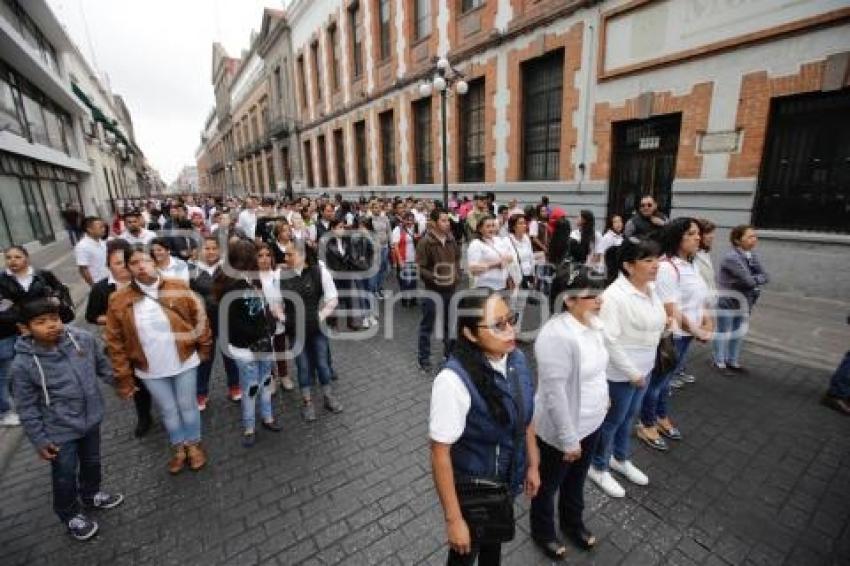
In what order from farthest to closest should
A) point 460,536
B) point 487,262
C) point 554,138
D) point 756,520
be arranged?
point 554,138 < point 487,262 < point 756,520 < point 460,536

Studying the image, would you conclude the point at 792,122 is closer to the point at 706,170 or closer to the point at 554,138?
the point at 706,170

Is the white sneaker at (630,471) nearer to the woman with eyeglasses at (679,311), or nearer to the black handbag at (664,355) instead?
the woman with eyeglasses at (679,311)

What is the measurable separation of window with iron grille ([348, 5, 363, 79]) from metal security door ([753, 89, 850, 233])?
59.9 feet

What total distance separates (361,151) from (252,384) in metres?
20.6

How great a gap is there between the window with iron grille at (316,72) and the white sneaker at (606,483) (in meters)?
27.4

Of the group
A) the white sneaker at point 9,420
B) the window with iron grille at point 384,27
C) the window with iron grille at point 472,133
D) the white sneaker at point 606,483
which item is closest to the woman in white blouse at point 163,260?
the white sneaker at point 9,420

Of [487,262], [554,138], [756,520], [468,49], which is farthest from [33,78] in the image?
[756,520]

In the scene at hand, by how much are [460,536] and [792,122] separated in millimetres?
9181

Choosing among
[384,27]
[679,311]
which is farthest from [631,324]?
[384,27]

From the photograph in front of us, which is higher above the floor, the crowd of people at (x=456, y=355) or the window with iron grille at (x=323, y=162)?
the window with iron grille at (x=323, y=162)

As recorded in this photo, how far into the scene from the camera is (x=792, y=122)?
23.1 feet

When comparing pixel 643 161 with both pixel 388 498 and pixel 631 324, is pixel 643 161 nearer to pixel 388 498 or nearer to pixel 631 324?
pixel 631 324

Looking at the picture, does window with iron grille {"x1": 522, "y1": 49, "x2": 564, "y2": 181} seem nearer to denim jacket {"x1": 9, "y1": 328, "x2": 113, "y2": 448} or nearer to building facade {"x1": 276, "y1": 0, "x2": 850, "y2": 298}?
building facade {"x1": 276, "y1": 0, "x2": 850, "y2": 298}

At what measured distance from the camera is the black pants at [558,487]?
7.88 ft
